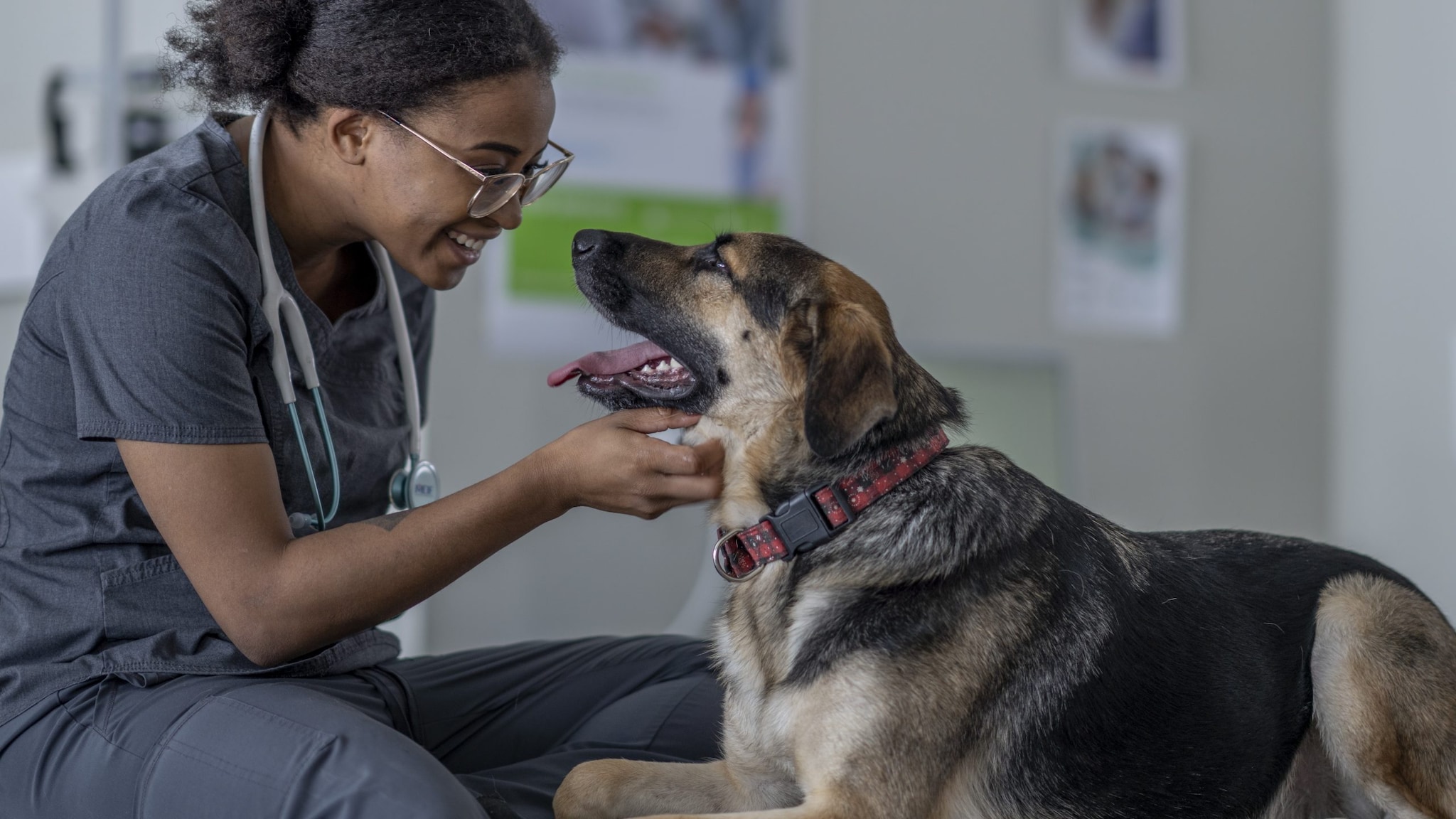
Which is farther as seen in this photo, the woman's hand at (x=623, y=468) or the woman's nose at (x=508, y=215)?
the woman's nose at (x=508, y=215)

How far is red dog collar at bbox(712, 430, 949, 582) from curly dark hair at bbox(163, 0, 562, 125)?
32.2 inches

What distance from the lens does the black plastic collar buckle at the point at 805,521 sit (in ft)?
5.89

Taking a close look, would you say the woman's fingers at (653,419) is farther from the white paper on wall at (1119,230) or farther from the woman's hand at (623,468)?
the white paper on wall at (1119,230)

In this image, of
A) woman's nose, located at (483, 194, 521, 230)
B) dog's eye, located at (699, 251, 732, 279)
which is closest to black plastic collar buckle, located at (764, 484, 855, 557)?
dog's eye, located at (699, 251, 732, 279)

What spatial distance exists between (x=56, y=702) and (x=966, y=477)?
1331 millimetres

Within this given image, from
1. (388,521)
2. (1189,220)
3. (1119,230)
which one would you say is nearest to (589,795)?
(388,521)

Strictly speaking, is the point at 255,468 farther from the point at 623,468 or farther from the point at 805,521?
the point at 805,521

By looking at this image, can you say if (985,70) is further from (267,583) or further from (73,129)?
(267,583)

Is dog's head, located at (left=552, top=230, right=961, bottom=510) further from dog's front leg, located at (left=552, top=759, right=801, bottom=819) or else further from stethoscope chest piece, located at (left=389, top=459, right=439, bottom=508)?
dog's front leg, located at (left=552, top=759, right=801, bottom=819)

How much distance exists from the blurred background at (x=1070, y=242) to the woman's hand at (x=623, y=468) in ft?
7.46

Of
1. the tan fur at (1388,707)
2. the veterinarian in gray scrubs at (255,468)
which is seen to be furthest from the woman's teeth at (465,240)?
the tan fur at (1388,707)

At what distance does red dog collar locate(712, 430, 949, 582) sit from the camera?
5.89 ft

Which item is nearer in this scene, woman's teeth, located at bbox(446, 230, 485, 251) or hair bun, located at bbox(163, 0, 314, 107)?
hair bun, located at bbox(163, 0, 314, 107)

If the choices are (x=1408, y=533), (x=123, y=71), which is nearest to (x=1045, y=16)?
(x=1408, y=533)
